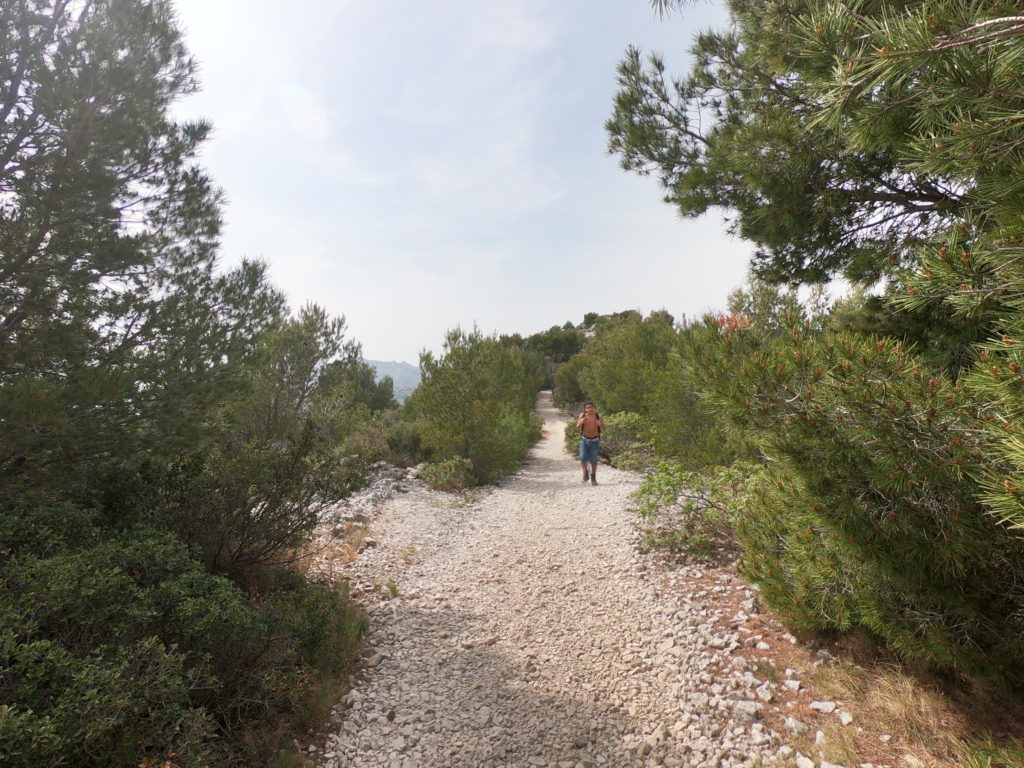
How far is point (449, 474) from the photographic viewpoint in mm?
10148

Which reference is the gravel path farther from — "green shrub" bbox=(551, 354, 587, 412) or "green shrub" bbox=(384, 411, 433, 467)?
"green shrub" bbox=(551, 354, 587, 412)

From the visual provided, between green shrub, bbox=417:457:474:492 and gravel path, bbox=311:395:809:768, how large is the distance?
368 centimetres

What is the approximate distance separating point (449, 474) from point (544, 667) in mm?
6818

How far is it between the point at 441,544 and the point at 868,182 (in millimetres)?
6094

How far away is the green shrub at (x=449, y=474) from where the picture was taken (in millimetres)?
10117

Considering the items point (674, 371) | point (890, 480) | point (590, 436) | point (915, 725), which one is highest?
point (674, 371)

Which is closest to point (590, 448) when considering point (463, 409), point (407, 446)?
point (463, 409)

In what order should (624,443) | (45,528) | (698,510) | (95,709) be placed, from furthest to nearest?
(624,443)
(698,510)
(45,528)
(95,709)

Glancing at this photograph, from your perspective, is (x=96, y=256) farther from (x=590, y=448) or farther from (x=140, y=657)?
(x=590, y=448)

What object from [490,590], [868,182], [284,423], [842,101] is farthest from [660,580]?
[284,423]

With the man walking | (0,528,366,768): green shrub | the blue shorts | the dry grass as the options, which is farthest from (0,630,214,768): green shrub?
the blue shorts

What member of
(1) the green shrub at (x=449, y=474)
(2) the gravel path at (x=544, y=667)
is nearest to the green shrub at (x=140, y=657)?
(2) the gravel path at (x=544, y=667)

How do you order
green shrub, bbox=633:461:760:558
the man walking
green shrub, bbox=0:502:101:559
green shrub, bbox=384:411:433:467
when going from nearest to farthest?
green shrub, bbox=0:502:101:559 → green shrub, bbox=633:461:760:558 → the man walking → green shrub, bbox=384:411:433:467

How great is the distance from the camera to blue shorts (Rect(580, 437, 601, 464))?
10.1 metres
